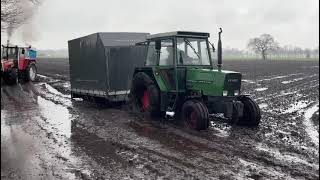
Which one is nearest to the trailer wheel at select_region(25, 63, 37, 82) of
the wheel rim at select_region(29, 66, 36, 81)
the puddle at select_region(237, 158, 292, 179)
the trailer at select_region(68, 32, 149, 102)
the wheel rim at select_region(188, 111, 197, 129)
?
the wheel rim at select_region(29, 66, 36, 81)

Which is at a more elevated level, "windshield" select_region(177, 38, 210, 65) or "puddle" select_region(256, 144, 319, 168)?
"windshield" select_region(177, 38, 210, 65)

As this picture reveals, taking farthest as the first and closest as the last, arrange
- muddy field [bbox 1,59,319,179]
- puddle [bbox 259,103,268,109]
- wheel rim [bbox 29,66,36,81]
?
wheel rim [bbox 29,66,36,81], puddle [bbox 259,103,268,109], muddy field [bbox 1,59,319,179]

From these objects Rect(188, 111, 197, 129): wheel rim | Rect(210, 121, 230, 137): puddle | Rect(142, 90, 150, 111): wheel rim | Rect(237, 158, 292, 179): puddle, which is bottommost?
Rect(237, 158, 292, 179): puddle

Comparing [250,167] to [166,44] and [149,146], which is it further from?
[166,44]

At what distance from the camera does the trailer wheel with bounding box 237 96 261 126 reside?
8.85 m

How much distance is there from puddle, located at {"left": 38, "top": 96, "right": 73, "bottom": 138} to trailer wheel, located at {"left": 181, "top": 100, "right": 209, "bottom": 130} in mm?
2605

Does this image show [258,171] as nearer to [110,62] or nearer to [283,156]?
[283,156]

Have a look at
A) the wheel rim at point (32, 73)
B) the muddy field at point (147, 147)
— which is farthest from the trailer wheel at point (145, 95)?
the wheel rim at point (32, 73)

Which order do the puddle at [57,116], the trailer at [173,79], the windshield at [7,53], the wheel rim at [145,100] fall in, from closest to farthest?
the windshield at [7,53] < the trailer at [173,79] < the puddle at [57,116] < the wheel rim at [145,100]

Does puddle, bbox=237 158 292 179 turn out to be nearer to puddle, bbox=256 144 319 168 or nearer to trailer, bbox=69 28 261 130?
puddle, bbox=256 144 319 168

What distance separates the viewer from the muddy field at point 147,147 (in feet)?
18.0

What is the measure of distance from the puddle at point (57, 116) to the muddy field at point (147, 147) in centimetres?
2

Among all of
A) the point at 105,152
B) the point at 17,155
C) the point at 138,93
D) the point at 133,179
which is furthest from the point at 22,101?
the point at 17,155

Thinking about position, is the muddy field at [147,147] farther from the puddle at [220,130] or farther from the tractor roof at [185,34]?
the tractor roof at [185,34]
